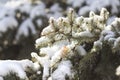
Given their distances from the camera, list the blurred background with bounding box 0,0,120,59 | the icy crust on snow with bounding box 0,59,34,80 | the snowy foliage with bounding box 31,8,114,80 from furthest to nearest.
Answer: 1. the blurred background with bounding box 0,0,120,59
2. the snowy foliage with bounding box 31,8,114,80
3. the icy crust on snow with bounding box 0,59,34,80

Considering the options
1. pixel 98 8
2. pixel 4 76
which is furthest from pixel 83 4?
pixel 4 76

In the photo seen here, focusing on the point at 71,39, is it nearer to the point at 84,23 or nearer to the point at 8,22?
the point at 84,23

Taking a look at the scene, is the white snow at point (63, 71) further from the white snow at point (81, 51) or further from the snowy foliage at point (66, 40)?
the white snow at point (81, 51)

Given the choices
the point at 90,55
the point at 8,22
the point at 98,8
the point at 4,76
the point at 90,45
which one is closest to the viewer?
the point at 4,76

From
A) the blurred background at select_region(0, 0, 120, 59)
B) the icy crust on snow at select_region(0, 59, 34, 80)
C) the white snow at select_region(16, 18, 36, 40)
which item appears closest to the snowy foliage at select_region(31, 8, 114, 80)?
the icy crust on snow at select_region(0, 59, 34, 80)

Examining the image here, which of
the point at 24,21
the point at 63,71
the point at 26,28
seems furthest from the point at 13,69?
the point at 24,21

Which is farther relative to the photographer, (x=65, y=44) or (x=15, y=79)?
(x=65, y=44)

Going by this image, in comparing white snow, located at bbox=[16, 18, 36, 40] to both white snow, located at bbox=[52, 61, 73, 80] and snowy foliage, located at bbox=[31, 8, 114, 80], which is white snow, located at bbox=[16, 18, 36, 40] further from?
white snow, located at bbox=[52, 61, 73, 80]

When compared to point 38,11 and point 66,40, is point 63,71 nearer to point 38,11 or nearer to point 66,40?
point 66,40
